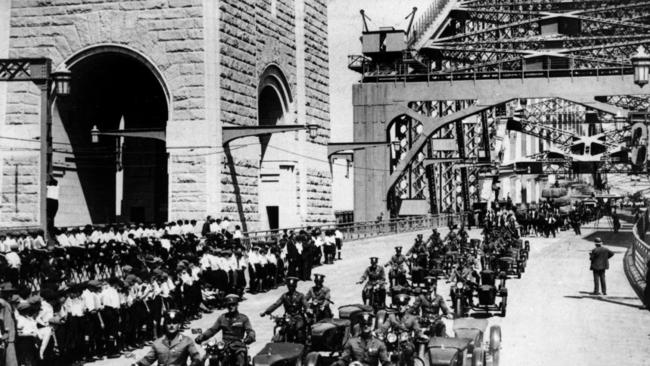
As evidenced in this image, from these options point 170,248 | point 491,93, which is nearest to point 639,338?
point 170,248

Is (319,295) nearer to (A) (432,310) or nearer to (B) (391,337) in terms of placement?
(A) (432,310)

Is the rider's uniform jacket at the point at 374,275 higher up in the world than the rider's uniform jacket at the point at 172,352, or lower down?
higher up

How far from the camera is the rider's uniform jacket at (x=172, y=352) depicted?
32.0ft

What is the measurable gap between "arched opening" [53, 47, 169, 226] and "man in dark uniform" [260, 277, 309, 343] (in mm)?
20101

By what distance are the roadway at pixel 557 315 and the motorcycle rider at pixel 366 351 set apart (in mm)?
4062

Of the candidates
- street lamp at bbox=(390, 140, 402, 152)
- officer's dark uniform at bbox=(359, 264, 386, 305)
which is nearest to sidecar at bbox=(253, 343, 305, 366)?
officer's dark uniform at bbox=(359, 264, 386, 305)

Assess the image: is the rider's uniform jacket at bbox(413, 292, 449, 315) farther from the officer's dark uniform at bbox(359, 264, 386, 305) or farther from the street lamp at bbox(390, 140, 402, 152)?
the street lamp at bbox(390, 140, 402, 152)

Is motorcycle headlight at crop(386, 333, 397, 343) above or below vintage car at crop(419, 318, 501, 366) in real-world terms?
above

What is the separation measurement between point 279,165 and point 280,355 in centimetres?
2834

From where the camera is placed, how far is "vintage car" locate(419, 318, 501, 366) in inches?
458

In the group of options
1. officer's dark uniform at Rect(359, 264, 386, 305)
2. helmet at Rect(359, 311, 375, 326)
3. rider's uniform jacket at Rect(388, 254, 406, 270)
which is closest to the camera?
helmet at Rect(359, 311, 375, 326)

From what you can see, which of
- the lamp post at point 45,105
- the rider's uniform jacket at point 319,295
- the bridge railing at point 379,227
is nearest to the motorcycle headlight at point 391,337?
the rider's uniform jacket at point 319,295

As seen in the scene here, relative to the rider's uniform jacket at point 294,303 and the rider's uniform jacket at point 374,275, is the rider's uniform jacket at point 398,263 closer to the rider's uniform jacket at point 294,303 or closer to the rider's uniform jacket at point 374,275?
Answer: the rider's uniform jacket at point 374,275

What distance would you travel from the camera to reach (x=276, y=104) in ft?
128
